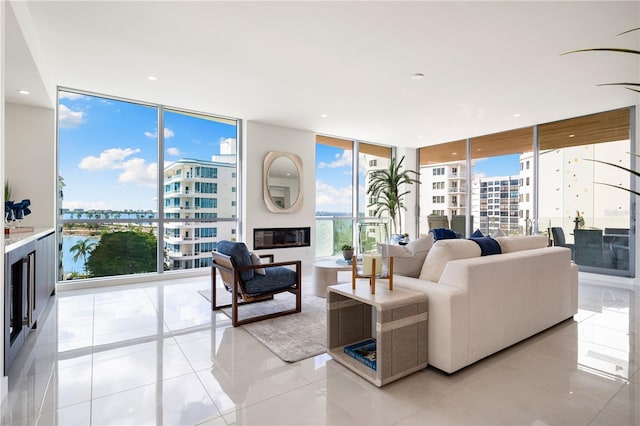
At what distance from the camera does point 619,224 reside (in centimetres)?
546

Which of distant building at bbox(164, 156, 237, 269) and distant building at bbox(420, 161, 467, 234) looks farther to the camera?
distant building at bbox(420, 161, 467, 234)

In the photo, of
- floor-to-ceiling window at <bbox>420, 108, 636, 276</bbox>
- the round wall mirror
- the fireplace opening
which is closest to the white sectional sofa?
floor-to-ceiling window at <bbox>420, 108, 636, 276</bbox>

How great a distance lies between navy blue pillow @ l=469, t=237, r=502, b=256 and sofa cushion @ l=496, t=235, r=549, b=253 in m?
0.14

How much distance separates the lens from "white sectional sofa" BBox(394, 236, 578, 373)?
234cm

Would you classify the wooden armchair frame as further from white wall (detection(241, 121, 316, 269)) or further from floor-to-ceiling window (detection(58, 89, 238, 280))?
white wall (detection(241, 121, 316, 269))

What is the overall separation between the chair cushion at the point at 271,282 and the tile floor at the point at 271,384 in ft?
1.36

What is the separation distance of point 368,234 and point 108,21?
20.4ft

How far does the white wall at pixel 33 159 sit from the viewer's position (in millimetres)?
4215

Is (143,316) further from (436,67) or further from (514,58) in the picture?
(514,58)

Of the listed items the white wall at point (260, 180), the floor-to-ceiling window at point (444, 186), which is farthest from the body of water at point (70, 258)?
the floor-to-ceiling window at point (444, 186)

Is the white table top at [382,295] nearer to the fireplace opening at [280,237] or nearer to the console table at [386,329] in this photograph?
the console table at [386,329]

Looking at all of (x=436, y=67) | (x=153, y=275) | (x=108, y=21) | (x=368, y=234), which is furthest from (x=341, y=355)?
(x=368, y=234)

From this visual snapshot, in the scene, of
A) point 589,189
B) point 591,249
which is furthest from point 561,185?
point 591,249

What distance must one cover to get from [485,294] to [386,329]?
889 millimetres
